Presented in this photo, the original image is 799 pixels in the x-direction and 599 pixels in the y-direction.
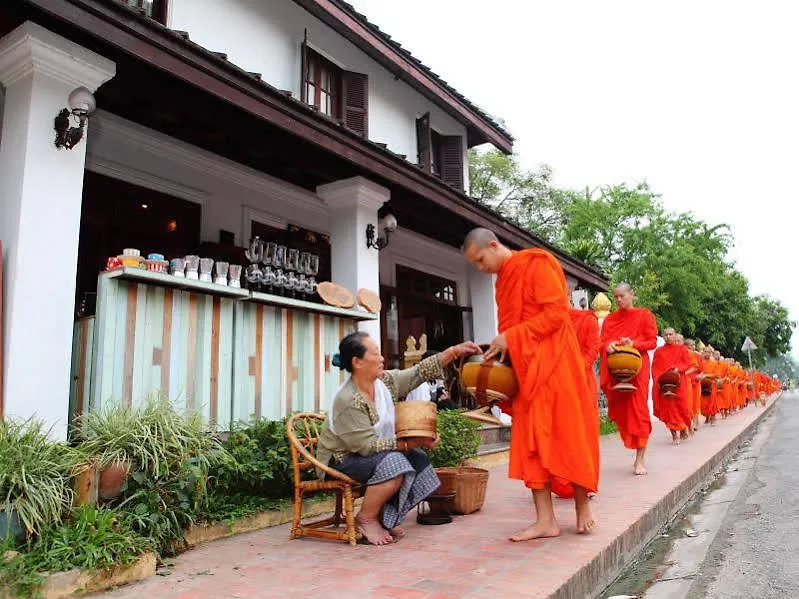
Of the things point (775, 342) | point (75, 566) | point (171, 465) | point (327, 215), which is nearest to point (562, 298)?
point (171, 465)

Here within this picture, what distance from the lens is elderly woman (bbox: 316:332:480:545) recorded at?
12.0ft

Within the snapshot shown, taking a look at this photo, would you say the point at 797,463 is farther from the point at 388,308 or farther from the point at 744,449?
the point at 388,308

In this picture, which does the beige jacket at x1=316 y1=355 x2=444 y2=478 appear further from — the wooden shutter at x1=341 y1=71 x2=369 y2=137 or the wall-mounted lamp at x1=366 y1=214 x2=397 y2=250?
the wooden shutter at x1=341 y1=71 x2=369 y2=137

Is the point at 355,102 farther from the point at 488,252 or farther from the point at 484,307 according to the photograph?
the point at 488,252

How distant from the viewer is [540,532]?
11.8 ft

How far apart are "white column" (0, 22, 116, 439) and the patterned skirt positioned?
187 cm

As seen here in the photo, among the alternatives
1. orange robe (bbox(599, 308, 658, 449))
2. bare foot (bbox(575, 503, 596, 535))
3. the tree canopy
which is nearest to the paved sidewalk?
bare foot (bbox(575, 503, 596, 535))

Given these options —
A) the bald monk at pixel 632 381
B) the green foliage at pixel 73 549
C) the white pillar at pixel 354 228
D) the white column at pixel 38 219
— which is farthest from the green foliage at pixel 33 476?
the bald monk at pixel 632 381

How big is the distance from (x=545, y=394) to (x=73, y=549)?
8.47 ft

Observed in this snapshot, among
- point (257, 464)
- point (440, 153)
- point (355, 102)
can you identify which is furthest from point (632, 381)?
point (440, 153)

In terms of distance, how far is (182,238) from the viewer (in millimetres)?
6844

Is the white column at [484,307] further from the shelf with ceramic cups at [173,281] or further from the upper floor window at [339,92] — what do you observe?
the shelf with ceramic cups at [173,281]

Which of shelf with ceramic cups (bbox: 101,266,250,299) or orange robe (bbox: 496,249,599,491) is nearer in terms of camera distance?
orange robe (bbox: 496,249,599,491)

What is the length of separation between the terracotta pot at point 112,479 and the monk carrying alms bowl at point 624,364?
14.2 ft
